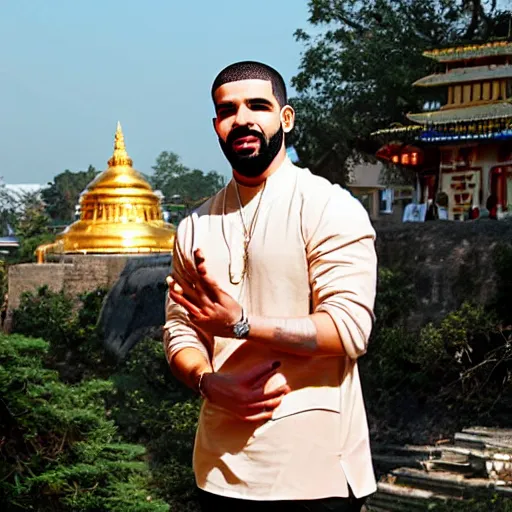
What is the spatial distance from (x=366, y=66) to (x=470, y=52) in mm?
2822

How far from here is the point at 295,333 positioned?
2.07 meters

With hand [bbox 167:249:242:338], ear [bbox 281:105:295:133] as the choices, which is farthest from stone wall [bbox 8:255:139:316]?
hand [bbox 167:249:242:338]

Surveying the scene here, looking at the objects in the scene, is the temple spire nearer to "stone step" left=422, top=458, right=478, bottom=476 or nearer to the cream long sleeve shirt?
"stone step" left=422, top=458, right=478, bottom=476

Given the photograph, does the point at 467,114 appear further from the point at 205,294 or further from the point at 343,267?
the point at 205,294

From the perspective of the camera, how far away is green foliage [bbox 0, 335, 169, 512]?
18.5 feet

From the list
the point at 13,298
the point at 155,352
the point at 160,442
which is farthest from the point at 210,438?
the point at 13,298

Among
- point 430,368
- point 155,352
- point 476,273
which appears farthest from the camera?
point 476,273

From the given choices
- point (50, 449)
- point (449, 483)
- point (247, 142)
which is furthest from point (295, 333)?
point (449, 483)

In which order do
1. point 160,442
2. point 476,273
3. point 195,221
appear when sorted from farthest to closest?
point 476,273 → point 160,442 → point 195,221

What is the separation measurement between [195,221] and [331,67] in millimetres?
17871

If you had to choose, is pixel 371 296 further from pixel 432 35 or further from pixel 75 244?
pixel 432 35

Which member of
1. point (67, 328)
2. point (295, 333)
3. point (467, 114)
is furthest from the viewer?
point (467, 114)

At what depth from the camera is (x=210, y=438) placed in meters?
2.21

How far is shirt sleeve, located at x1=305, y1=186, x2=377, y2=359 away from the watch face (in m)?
0.16
